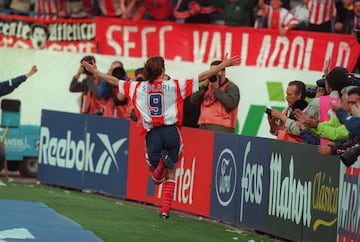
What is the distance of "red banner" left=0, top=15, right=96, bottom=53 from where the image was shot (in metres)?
25.0

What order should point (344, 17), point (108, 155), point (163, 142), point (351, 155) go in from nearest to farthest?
point (351, 155) < point (163, 142) < point (108, 155) < point (344, 17)

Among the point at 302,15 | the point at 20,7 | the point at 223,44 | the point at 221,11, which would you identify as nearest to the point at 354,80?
the point at 302,15

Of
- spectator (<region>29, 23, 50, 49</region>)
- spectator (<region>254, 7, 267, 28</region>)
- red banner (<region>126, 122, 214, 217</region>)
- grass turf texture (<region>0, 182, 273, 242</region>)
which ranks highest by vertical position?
spectator (<region>254, 7, 267, 28</region>)

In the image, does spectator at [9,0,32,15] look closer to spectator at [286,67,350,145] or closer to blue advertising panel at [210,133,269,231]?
blue advertising panel at [210,133,269,231]

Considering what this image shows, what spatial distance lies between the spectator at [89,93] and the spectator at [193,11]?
222 centimetres

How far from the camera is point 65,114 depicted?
21938 millimetres

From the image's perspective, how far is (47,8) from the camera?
25938 millimetres

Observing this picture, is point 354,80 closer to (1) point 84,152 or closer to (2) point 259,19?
(1) point 84,152

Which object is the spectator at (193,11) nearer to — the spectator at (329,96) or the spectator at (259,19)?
the spectator at (259,19)

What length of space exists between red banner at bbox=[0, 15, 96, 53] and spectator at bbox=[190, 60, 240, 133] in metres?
6.77

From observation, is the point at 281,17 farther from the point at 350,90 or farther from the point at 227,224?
the point at 350,90

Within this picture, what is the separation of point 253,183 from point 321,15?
624 centimetres

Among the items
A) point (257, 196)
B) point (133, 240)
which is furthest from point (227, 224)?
point (133, 240)

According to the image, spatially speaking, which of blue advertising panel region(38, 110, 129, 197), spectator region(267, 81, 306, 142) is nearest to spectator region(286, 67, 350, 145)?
spectator region(267, 81, 306, 142)
